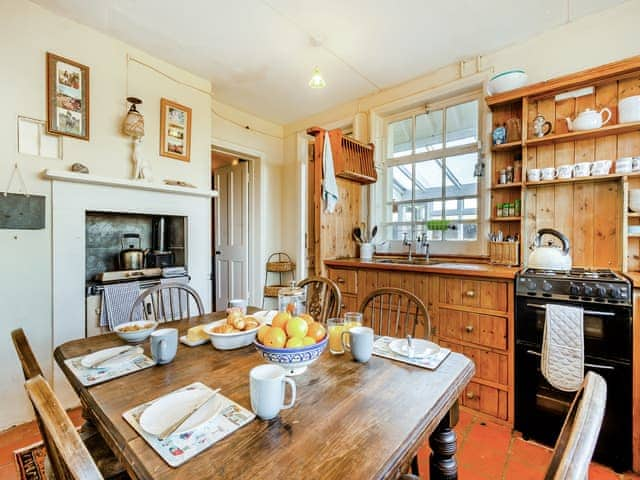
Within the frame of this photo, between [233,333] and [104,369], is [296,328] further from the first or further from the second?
[104,369]

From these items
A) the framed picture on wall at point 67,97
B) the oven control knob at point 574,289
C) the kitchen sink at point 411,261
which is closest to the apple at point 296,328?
the oven control knob at point 574,289

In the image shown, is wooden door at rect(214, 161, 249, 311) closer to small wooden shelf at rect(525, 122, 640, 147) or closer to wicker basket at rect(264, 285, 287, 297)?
wicker basket at rect(264, 285, 287, 297)

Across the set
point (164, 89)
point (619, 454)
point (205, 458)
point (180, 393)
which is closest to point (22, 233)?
point (164, 89)

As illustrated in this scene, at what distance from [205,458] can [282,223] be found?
3.54 meters

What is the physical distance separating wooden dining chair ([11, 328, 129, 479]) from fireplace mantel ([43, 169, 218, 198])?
1.53 metres

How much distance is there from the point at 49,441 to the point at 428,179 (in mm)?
3054

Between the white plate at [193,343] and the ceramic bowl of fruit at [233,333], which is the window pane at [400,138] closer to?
the ceramic bowl of fruit at [233,333]

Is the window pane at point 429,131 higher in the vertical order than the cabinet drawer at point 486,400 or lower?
higher

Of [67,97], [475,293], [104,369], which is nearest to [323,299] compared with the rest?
[475,293]

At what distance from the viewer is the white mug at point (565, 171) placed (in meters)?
2.10

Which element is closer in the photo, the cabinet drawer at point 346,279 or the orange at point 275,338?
the orange at point 275,338

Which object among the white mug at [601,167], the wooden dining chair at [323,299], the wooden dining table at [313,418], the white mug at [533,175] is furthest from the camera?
the white mug at [533,175]

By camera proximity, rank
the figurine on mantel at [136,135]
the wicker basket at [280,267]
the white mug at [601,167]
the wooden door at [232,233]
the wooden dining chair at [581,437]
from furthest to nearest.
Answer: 1. the wooden door at [232,233]
2. the wicker basket at [280,267]
3. the figurine on mantel at [136,135]
4. the white mug at [601,167]
5. the wooden dining chair at [581,437]

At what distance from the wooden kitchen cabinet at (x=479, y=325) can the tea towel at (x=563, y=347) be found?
20cm
